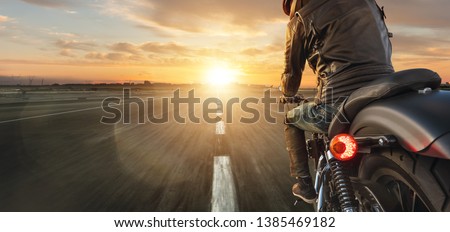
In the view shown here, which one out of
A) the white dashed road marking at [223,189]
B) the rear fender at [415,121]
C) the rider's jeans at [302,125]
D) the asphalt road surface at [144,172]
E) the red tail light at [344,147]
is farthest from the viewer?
the asphalt road surface at [144,172]

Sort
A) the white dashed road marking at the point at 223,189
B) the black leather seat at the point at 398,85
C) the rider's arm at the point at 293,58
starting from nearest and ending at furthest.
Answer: the black leather seat at the point at 398,85 < the rider's arm at the point at 293,58 < the white dashed road marking at the point at 223,189

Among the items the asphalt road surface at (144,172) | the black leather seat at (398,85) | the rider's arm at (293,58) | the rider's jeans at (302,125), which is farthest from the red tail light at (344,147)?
the asphalt road surface at (144,172)

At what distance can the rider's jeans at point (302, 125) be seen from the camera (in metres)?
3.11

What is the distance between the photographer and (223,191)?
488 cm

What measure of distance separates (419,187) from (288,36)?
5.99 feet

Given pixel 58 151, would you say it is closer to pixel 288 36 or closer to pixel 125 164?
pixel 125 164

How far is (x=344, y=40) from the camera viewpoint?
300 centimetres

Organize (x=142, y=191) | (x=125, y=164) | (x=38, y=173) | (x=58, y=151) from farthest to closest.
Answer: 1. (x=58, y=151)
2. (x=125, y=164)
3. (x=38, y=173)
4. (x=142, y=191)

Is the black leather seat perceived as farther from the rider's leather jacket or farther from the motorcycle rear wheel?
the rider's leather jacket

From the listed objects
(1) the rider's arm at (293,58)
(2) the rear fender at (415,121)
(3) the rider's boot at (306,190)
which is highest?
(1) the rider's arm at (293,58)

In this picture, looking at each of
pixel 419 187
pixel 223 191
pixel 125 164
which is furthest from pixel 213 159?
pixel 419 187

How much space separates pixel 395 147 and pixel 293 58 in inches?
54.4

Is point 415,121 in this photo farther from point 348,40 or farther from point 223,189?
point 223,189

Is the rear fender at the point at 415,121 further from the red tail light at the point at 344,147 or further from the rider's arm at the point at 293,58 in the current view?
the rider's arm at the point at 293,58
